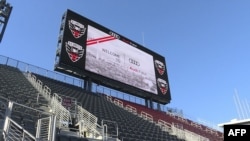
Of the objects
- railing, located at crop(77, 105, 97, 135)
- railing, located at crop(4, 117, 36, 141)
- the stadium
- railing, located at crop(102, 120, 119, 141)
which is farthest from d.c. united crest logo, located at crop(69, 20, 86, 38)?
railing, located at crop(4, 117, 36, 141)

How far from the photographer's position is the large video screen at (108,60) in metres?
20.8

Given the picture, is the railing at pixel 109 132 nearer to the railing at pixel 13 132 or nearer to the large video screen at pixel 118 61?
the railing at pixel 13 132

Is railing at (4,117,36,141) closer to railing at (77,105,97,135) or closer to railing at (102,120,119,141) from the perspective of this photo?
railing at (102,120,119,141)

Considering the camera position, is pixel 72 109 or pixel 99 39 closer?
pixel 72 109

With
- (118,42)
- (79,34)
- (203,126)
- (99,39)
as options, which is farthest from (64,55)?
(203,126)

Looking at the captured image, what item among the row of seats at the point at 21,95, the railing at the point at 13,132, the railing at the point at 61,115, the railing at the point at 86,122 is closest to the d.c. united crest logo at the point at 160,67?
the row of seats at the point at 21,95

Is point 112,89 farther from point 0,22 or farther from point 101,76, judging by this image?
point 0,22

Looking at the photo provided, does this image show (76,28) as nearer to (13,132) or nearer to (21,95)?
(21,95)

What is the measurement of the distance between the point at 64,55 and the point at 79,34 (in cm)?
251

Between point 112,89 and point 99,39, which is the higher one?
point 99,39

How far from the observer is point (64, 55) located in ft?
65.9

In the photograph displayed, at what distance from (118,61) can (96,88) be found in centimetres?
261

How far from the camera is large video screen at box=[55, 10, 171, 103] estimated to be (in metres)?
20.8

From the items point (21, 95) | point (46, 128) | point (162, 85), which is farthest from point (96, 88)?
point (46, 128)
